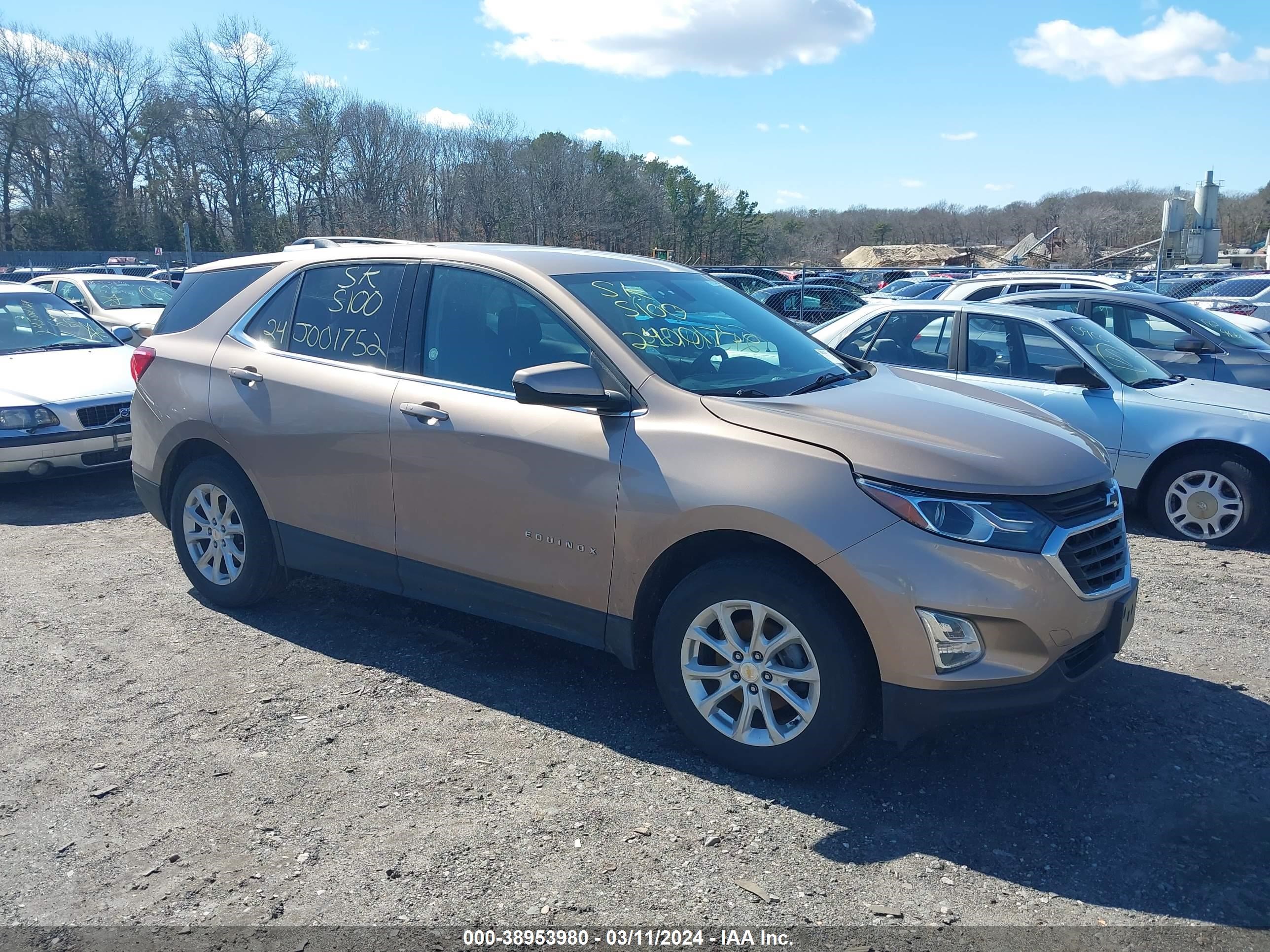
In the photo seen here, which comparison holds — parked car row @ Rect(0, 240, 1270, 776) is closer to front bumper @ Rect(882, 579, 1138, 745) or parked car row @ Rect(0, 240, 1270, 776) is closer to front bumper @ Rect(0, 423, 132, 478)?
front bumper @ Rect(882, 579, 1138, 745)

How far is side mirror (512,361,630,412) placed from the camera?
360 centimetres

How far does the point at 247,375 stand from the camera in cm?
482

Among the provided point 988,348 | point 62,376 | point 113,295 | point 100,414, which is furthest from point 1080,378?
point 113,295

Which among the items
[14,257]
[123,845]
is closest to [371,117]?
[14,257]

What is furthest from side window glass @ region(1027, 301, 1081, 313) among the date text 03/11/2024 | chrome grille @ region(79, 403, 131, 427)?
chrome grille @ region(79, 403, 131, 427)

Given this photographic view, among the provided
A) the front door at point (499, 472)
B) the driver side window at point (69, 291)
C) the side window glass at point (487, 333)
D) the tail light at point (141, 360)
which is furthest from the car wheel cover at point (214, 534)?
the driver side window at point (69, 291)

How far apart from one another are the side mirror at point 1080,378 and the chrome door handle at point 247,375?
517 centimetres

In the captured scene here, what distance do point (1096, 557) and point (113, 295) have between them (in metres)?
13.8

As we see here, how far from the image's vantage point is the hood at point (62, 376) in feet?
25.0

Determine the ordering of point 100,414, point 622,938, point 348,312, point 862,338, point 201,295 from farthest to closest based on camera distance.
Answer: point 862,338 → point 100,414 → point 201,295 → point 348,312 → point 622,938

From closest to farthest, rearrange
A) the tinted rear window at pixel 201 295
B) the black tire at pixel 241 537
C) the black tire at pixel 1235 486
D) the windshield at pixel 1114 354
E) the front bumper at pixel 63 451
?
the black tire at pixel 241 537 → the tinted rear window at pixel 201 295 → the black tire at pixel 1235 486 → the windshield at pixel 1114 354 → the front bumper at pixel 63 451

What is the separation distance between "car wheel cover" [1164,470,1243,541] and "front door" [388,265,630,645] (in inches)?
191

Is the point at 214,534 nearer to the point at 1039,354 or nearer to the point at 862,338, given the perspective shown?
the point at 862,338

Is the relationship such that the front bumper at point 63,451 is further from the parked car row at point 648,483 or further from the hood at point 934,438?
the hood at point 934,438
